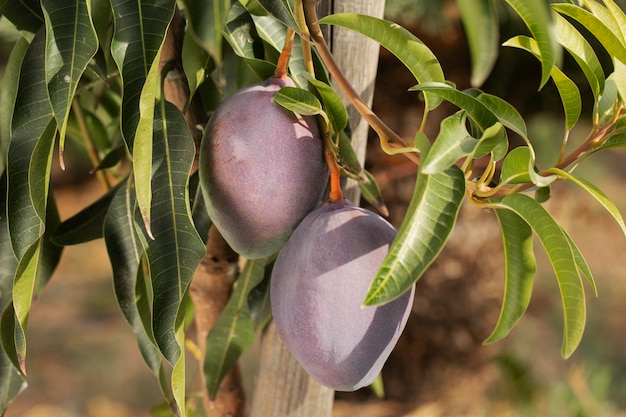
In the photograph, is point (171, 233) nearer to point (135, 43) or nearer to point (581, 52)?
point (135, 43)

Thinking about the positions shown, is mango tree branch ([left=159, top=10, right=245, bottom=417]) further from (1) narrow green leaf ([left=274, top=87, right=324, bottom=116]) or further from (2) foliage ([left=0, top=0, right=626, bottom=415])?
(1) narrow green leaf ([left=274, top=87, right=324, bottom=116])

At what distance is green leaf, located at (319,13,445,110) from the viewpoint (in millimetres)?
415

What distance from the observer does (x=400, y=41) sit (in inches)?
16.7

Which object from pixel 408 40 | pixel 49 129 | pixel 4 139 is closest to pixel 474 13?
pixel 408 40

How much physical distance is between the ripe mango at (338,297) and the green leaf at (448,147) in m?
0.09

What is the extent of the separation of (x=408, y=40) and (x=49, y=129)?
23cm

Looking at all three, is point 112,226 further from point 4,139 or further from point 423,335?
point 423,335

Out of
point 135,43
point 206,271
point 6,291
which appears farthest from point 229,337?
point 135,43

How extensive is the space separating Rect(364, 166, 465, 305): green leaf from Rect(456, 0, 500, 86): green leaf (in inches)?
2.7

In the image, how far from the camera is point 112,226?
0.52 m

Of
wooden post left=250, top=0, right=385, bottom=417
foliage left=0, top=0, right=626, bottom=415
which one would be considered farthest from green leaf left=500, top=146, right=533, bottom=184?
wooden post left=250, top=0, right=385, bottom=417

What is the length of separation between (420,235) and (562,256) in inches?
4.3

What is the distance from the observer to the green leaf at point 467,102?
393mm

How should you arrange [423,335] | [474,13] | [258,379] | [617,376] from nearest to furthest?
1. [474,13]
2. [258,379]
3. [423,335]
4. [617,376]
